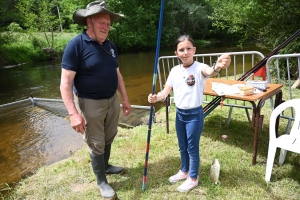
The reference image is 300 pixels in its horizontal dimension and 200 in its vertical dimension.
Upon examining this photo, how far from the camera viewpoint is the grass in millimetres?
2449

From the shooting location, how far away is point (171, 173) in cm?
287

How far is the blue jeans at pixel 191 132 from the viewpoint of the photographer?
2297 millimetres

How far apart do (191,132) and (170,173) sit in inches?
33.0

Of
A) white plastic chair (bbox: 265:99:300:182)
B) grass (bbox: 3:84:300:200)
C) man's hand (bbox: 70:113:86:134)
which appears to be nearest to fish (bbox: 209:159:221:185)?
grass (bbox: 3:84:300:200)

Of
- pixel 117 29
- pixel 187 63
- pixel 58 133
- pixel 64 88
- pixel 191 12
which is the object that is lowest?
pixel 58 133

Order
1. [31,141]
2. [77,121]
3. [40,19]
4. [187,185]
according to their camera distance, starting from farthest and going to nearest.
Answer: [40,19]
[31,141]
[187,185]
[77,121]

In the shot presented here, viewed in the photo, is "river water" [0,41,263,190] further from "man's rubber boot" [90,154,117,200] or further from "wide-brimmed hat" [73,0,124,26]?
"wide-brimmed hat" [73,0,124,26]

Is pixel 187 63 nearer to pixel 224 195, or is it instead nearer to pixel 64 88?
pixel 64 88

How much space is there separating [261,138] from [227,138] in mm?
503

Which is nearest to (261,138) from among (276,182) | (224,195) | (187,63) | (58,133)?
(276,182)

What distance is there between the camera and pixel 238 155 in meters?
A: 3.10

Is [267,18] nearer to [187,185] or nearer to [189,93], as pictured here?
[189,93]

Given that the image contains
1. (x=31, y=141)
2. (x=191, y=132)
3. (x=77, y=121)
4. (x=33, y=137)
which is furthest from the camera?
(x=33, y=137)

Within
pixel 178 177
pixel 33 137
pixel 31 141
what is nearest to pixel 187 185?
pixel 178 177
